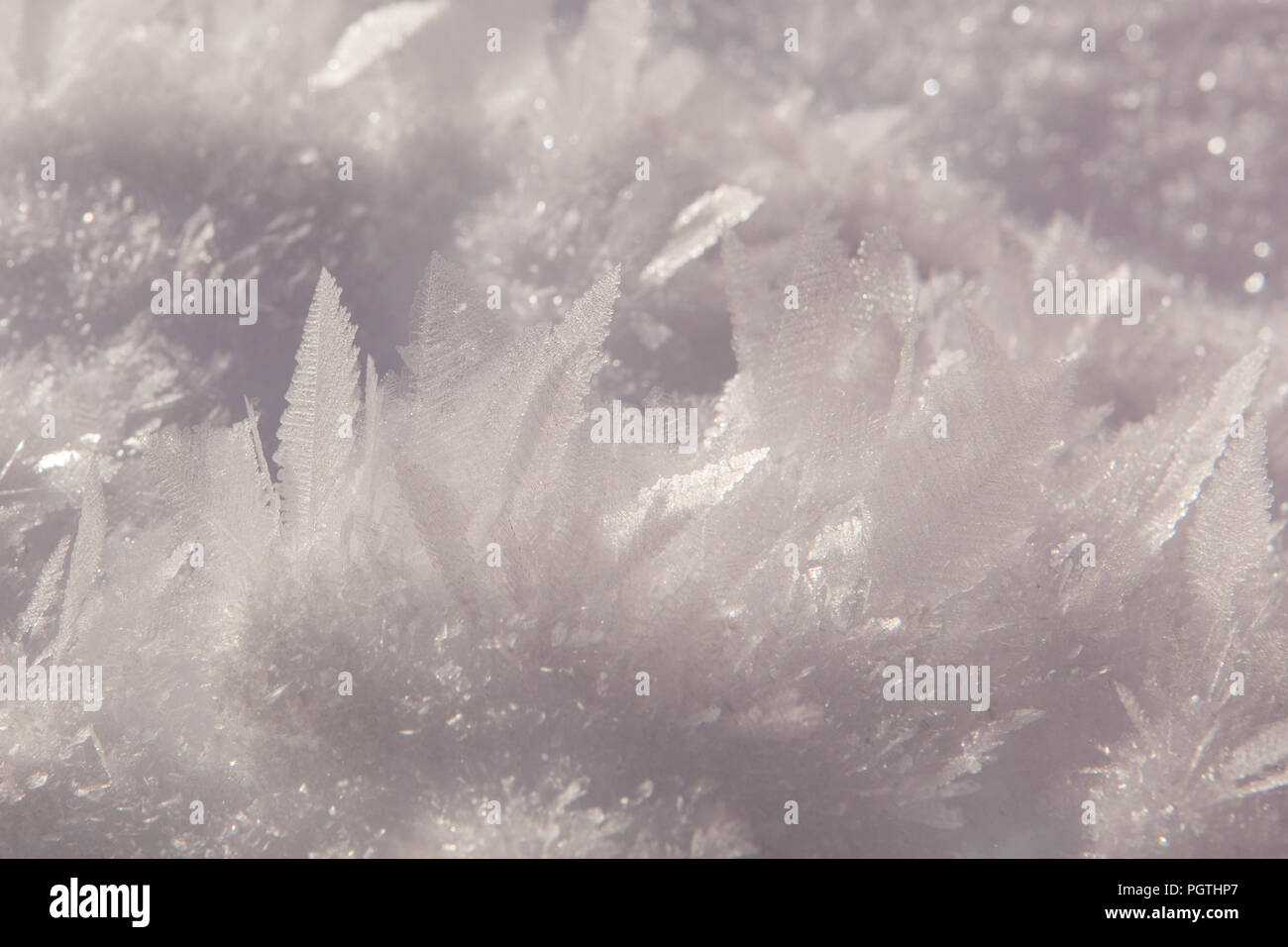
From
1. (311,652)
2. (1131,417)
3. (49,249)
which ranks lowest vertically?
(311,652)

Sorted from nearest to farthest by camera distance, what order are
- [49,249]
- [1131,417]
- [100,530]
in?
1. [100,530]
2. [49,249]
3. [1131,417]

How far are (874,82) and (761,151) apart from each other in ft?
3.72

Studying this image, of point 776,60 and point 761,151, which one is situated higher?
point 776,60

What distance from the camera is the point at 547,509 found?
61 centimetres

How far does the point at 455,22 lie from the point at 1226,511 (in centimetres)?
91

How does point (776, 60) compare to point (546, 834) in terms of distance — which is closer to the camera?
point (546, 834)

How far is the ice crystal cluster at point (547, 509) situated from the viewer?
1.95ft

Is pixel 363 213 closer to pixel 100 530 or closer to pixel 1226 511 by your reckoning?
pixel 100 530

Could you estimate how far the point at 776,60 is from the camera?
196 centimetres

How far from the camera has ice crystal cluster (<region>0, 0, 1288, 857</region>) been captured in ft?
1.95
